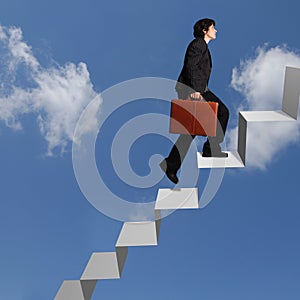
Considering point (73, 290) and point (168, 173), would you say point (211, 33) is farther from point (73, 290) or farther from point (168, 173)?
point (73, 290)

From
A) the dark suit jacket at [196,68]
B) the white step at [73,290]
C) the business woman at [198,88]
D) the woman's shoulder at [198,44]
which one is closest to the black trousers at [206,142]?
the business woman at [198,88]

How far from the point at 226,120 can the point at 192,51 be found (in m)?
A: 0.65

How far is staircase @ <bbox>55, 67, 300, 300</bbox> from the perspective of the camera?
12.7 ft

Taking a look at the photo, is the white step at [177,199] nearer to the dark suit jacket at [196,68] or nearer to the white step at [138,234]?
the white step at [138,234]

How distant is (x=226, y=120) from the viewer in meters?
4.07

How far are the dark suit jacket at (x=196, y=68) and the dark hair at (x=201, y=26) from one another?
67 millimetres

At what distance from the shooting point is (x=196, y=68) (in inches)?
151

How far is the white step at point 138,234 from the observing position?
3.89 metres

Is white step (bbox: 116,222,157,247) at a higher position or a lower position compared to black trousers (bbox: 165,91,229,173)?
lower

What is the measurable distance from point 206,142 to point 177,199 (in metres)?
0.56

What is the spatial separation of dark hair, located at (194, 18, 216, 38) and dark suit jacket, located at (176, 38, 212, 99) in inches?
2.6

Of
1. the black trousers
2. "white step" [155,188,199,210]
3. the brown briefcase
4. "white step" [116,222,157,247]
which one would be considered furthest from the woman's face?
"white step" [116,222,157,247]

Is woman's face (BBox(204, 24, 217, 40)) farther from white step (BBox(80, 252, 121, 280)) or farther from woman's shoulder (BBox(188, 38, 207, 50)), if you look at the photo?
white step (BBox(80, 252, 121, 280))

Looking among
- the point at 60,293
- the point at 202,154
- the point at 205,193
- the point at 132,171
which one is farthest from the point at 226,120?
the point at 60,293
